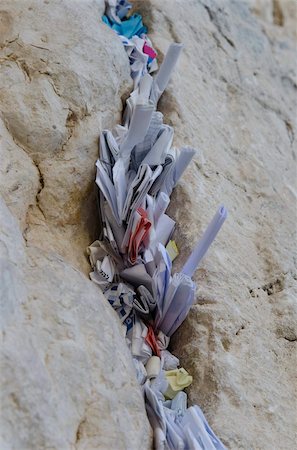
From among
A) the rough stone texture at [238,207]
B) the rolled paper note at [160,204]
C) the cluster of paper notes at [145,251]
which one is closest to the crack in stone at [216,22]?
the rough stone texture at [238,207]

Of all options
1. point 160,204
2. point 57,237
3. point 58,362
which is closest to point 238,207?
point 160,204

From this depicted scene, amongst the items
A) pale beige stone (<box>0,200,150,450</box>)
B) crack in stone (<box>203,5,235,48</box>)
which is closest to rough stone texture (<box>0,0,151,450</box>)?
pale beige stone (<box>0,200,150,450</box>)

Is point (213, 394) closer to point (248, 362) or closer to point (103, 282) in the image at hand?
point (248, 362)

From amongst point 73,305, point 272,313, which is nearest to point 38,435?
point 73,305

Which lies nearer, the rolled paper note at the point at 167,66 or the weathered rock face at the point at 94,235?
the weathered rock face at the point at 94,235

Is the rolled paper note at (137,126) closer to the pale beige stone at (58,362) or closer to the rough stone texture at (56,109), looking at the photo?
the rough stone texture at (56,109)

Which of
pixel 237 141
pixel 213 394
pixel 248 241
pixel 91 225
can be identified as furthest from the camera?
pixel 237 141
